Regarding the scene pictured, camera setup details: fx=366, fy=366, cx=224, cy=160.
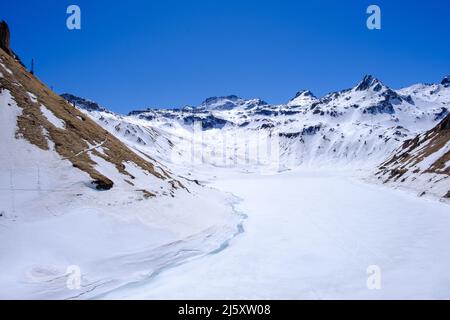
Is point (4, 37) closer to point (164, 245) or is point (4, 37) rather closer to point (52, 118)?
point (52, 118)

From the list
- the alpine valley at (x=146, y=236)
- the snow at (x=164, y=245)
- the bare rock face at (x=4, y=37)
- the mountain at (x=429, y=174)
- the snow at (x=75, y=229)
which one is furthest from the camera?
the mountain at (x=429, y=174)

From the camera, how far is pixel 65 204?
25641 mm

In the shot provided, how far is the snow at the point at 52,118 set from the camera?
117 ft

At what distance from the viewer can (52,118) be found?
36406mm

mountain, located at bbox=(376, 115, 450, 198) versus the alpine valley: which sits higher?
mountain, located at bbox=(376, 115, 450, 198)

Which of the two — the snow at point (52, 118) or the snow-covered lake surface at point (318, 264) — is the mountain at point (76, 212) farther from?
the snow-covered lake surface at point (318, 264)

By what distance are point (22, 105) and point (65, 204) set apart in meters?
14.7

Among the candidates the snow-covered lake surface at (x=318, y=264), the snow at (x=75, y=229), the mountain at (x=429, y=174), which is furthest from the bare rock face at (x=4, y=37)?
the mountain at (x=429, y=174)

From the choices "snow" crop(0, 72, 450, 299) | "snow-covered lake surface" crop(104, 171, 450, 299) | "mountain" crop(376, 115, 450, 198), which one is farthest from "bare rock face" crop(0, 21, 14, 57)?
"mountain" crop(376, 115, 450, 198)

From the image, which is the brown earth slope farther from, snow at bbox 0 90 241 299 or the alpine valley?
snow at bbox 0 90 241 299

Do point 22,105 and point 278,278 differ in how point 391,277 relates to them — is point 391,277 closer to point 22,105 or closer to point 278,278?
point 278,278

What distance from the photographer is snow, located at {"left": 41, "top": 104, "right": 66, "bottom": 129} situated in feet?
117
